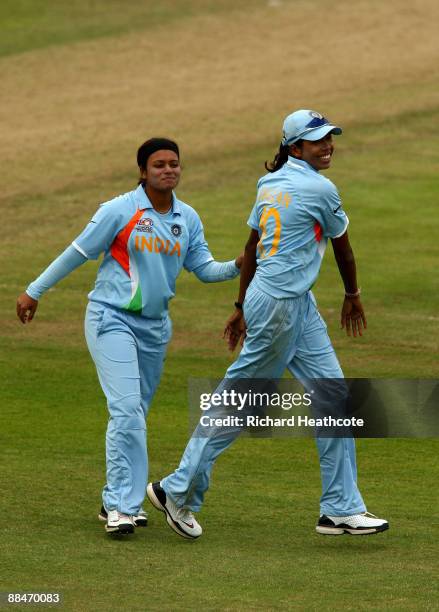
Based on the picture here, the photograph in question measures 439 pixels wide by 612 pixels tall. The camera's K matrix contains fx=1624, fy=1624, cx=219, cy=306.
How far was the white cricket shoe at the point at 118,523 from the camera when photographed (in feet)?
28.4

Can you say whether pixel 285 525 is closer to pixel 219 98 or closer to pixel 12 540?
pixel 12 540

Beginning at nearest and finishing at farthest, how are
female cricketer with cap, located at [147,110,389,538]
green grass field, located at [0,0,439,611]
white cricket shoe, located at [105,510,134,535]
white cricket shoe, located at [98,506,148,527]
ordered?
1. green grass field, located at [0,0,439,611]
2. white cricket shoe, located at [105,510,134,535]
3. female cricketer with cap, located at [147,110,389,538]
4. white cricket shoe, located at [98,506,148,527]

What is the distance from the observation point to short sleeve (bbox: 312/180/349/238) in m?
8.74

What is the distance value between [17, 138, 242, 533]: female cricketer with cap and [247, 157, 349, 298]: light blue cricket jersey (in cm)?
59

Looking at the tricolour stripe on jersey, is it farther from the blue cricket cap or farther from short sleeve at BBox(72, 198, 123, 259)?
the blue cricket cap

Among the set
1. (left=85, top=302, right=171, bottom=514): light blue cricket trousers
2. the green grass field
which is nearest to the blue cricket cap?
(left=85, top=302, right=171, bottom=514): light blue cricket trousers

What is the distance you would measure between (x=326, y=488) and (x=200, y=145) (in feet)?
50.3

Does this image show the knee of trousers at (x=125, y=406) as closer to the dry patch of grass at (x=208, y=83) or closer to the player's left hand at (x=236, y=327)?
the player's left hand at (x=236, y=327)

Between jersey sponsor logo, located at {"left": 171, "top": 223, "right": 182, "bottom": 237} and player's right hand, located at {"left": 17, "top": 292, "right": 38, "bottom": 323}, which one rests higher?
jersey sponsor logo, located at {"left": 171, "top": 223, "right": 182, "bottom": 237}

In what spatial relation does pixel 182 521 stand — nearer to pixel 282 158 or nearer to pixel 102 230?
pixel 102 230

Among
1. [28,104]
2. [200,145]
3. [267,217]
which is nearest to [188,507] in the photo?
[267,217]

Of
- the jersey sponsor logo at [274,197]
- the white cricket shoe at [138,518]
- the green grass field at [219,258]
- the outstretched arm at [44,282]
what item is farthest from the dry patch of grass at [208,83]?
the jersey sponsor logo at [274,197]

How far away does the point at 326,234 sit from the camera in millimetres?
8836

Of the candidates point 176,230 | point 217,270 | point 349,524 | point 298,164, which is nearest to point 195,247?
point 217,270
